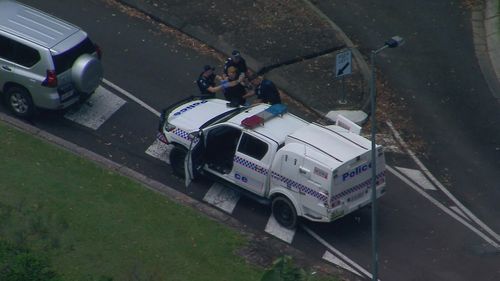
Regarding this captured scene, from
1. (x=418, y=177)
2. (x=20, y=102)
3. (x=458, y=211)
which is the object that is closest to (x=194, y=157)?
(x=20, y=102)

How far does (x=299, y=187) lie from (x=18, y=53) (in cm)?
724

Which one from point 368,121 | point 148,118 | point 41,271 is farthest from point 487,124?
point 41,271

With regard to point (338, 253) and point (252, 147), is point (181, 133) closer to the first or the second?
point (252, 147)

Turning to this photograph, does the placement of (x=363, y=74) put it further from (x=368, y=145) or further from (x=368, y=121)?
(x=368, y=145)

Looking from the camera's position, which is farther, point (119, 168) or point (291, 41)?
point (291, 41)

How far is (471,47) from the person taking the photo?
1185 inches

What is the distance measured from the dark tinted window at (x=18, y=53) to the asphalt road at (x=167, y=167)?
4.84 feet

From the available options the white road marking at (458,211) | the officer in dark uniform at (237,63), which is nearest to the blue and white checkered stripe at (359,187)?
the white road marking at (458,211)

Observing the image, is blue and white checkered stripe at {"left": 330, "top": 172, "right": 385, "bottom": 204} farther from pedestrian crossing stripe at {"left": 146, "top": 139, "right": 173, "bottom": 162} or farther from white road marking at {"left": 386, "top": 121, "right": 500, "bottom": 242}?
pedestrian crossing stripe at {"left": 146, "top": 139, "right": 173, "bottom": 162}

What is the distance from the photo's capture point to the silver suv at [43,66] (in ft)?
78.6

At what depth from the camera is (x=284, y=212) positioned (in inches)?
861

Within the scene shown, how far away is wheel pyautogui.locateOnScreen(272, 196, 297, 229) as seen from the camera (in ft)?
70.9

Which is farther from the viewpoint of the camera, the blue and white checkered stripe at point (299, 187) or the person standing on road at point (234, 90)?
the person standing on road at point (234, 90)

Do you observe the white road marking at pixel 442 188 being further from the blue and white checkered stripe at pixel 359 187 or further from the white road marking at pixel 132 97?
the white road marking at pixel 132 97
